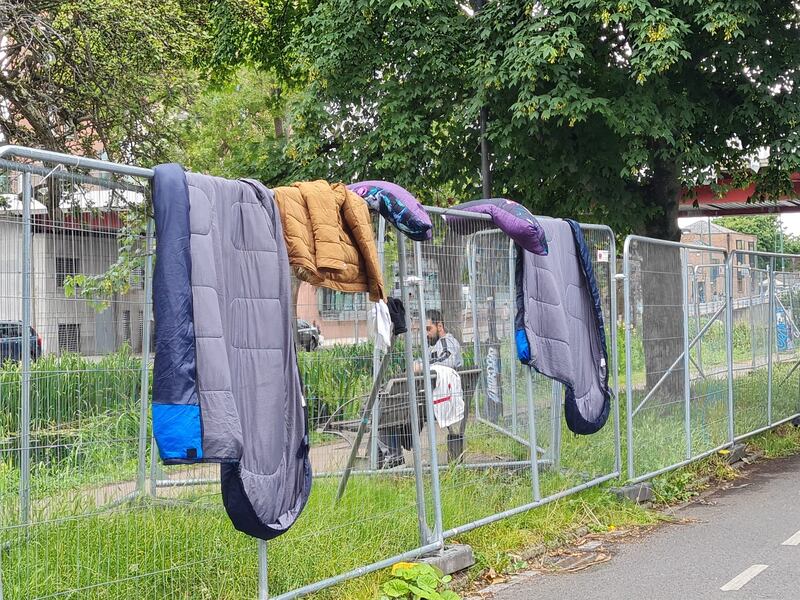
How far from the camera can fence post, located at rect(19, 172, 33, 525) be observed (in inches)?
166

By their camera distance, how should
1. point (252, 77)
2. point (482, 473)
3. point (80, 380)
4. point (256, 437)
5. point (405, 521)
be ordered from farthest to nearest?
point (252, 77)
point (482, 473)
point (405, 521)
point (256, 437)
point (80, 380)

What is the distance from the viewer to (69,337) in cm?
451

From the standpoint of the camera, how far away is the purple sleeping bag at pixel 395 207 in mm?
6070

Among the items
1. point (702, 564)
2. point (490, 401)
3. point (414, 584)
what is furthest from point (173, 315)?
point (702, 564)

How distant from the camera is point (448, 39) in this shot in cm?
1519

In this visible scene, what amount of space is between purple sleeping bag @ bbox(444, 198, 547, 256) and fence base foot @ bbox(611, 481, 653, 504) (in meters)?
2.60

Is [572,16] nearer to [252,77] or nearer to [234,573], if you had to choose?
[234,573]

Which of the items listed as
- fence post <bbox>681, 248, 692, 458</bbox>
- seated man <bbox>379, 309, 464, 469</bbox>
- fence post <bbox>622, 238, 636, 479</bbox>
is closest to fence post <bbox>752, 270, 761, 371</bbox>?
fence post <bbox>681, 248, 692, 458</bbox>

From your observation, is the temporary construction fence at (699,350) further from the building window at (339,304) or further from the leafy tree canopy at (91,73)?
the leafy tree canopy at (91,73)

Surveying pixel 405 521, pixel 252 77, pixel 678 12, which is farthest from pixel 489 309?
pixel 252 77

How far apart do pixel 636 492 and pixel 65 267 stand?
616cm

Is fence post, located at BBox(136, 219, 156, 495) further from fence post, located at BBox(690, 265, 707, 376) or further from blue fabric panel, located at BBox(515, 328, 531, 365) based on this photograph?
fence post, located at BBox(690, 265, 707, 376)

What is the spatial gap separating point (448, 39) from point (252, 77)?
1632 centimetres

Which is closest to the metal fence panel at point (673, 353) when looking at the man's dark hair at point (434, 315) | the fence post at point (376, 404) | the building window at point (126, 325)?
the man's dark hair at point (434, 315)
